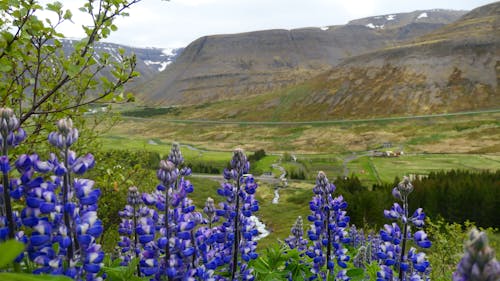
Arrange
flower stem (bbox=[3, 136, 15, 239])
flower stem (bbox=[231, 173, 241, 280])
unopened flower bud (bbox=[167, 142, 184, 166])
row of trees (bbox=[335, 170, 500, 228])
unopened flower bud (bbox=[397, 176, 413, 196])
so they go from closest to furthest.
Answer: flower stem (bbox=[3, 136, 15, 239]) < unopened flower bud (bbox=[167, 142, 184, 166]) < flower stem (bbox=[231, 173, 241, 280]) < unopened flower bud (bbox=[397, 176, 413, 196]) < row of trees (bbox=[335, 170, 500, 228])

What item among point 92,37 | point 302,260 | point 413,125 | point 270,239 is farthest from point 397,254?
point 413,125

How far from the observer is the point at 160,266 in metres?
5.01

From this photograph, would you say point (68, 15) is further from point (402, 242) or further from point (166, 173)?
point (402, 242)

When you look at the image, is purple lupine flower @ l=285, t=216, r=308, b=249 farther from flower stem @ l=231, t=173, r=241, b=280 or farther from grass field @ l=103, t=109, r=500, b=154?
grass field @ l=103, t=109, r=500, b=154

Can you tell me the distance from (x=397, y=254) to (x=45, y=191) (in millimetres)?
5662

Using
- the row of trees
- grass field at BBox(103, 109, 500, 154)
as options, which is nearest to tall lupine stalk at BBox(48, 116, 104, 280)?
the row of trees

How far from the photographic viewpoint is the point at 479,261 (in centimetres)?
283

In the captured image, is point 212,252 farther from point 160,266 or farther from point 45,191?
point 45,191

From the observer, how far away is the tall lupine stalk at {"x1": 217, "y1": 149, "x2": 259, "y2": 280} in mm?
6832

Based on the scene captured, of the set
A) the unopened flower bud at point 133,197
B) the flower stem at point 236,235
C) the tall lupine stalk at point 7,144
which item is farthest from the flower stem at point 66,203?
the flower stem at point 236,235

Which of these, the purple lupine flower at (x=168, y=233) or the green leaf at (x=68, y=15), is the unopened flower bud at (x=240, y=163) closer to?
the purple lupine flower at (x=168, y=233)

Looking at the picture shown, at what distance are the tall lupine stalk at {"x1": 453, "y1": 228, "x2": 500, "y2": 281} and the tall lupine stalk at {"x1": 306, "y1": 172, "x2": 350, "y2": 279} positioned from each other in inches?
198

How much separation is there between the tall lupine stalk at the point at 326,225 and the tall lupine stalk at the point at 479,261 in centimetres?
503

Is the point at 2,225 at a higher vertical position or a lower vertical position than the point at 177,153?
lower
